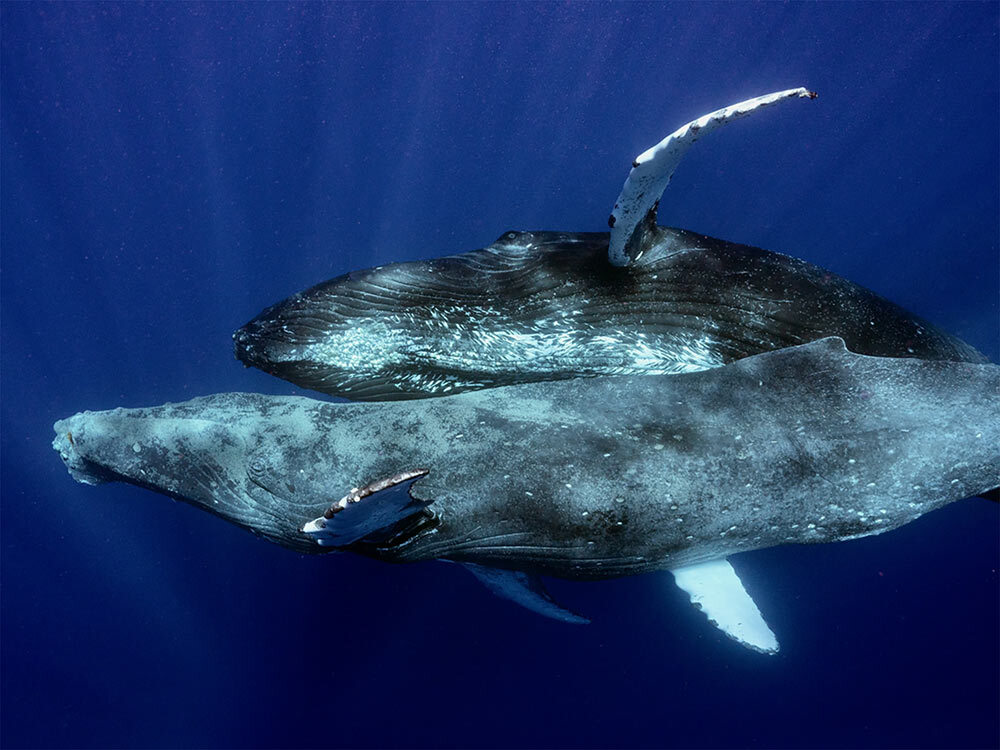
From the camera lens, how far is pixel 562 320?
4750mm

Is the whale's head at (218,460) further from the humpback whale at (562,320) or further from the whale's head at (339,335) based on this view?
the humpback whale at (562,320)

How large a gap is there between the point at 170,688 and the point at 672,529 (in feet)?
34.3

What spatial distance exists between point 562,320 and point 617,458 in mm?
1248

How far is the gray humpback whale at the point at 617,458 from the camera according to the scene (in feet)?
13.3

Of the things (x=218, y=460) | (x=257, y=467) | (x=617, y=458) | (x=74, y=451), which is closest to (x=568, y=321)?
(x=617, y=458)

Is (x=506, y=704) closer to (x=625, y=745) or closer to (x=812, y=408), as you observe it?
(x=625, y=745)

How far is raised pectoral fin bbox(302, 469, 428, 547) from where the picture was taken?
284cm

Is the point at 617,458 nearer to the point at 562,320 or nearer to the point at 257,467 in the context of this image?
the point at 562,320

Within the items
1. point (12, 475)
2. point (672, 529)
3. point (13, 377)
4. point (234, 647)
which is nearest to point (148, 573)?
point (234, 647)

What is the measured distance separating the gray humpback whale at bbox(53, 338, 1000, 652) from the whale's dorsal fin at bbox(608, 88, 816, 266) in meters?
1.08

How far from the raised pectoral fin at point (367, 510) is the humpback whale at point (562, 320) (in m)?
1.49

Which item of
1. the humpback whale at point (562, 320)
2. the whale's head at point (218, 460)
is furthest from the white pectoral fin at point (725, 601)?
the whale's head at point (218, 460)

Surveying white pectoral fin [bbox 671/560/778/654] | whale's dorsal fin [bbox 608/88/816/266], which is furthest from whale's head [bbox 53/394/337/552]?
white pectoral fin [bbox 671/560/778/654]

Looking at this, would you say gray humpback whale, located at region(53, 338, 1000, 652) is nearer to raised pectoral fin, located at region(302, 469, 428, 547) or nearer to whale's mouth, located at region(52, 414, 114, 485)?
whale's mouth, located at region(52, 414, 114, 485)
